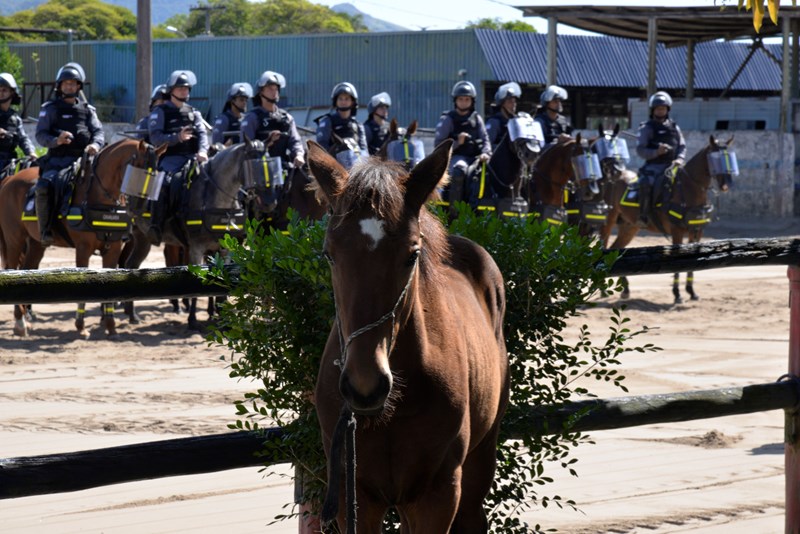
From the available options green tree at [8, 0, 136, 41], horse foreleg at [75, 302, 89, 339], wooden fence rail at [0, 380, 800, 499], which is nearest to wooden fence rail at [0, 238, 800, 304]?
wooden fence rail at [0, 380, 800, 499]

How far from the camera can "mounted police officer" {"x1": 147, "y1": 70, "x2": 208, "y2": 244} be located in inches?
589

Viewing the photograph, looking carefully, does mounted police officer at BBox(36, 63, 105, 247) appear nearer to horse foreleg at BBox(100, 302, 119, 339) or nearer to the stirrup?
the stirrup

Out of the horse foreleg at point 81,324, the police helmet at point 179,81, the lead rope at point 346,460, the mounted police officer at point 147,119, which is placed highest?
the police helmet at point 179,81

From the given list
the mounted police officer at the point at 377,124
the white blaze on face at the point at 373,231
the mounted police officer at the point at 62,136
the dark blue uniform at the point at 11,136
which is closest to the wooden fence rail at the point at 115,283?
the white blaze on face at the point at 373,231

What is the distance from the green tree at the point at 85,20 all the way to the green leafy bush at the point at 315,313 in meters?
97.5

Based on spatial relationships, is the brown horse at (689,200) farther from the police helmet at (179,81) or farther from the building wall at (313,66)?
the building wall at (313,66)

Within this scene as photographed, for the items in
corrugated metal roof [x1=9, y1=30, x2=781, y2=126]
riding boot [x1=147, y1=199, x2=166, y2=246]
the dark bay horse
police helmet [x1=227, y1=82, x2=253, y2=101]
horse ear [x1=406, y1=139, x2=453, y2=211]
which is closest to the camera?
horse ear [x1=406, y1=139, x2=453, y2=211]

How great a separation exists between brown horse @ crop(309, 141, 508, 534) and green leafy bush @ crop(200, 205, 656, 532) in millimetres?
474

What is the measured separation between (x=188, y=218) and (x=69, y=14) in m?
92.6

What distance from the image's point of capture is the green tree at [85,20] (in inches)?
3927

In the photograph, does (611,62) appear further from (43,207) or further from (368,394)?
(368,394)

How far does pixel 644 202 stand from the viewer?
1897 cm

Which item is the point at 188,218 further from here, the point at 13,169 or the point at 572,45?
the point at 572,45

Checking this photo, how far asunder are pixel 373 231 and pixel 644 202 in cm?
1597
